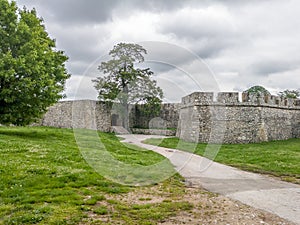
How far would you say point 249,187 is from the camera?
29.3 feet

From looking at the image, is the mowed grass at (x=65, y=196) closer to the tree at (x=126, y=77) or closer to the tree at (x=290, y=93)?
the tree at (x=126, y=77)

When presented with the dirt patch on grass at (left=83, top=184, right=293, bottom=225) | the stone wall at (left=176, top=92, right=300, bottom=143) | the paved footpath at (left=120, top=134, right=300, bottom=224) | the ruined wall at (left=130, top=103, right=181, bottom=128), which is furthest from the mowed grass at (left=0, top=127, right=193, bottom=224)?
the ruined wall at (left=130, top=103, right=181, bottom=128)

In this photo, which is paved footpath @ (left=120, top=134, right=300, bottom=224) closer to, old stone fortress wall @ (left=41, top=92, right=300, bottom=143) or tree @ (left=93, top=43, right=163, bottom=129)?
old stone fortress wall @ (left=41, top=92, right=300, bottom=143)

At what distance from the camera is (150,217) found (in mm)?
5824

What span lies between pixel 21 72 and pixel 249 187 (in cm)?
1399

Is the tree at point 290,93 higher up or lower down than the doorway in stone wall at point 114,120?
higher up

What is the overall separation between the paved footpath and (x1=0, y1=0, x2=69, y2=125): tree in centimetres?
990

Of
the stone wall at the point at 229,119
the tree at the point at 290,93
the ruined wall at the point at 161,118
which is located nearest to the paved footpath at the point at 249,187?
the stone wall at the point at 229,119

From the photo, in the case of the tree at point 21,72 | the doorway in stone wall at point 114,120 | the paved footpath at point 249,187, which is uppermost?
the tree at point 21,72

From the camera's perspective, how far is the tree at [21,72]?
53.7 ft

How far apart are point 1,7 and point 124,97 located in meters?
12.7

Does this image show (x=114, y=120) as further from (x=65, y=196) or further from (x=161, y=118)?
(x=65, y=196)

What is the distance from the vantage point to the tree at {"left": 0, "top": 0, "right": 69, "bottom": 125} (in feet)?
53.7

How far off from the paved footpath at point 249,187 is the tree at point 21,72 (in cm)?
990
